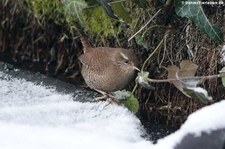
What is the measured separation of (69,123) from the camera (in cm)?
335

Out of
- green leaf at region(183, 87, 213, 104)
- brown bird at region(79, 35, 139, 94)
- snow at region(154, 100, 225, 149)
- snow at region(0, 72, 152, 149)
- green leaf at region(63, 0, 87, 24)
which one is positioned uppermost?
green leaf at region(63, 0, 87, 24)

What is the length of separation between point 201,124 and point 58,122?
1.03m

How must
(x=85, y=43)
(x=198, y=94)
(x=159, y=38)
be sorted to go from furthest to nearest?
(x=85, y=43) < (x=159, y=38) < (x=198, y=94)

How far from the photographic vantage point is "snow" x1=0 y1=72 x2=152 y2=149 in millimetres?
2988

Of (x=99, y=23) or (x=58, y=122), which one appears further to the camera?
(x=99, y=23)

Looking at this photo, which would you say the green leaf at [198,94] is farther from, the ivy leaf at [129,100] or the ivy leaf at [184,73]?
the ivy leaf at [129,100]

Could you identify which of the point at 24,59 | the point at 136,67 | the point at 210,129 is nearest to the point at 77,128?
the point at 136,67

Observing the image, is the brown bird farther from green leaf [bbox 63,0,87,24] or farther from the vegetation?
green leaf [bbox 63,0,87,24]

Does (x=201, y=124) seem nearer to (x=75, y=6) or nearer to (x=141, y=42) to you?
(x=141, y=42)

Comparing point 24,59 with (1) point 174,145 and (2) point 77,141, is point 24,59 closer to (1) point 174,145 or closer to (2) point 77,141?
(2) point 77,141

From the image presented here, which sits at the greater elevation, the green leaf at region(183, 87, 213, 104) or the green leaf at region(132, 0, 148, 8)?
the green leaf at region(132, 0, 148, 8)

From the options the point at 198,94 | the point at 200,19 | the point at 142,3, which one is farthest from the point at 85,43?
the point at 198,94

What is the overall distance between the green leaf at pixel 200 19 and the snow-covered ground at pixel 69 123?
0.61 meters

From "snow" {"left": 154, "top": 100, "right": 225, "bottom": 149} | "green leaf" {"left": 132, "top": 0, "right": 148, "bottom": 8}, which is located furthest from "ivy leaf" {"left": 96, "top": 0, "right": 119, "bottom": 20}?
"snow" {"left": 154, "top": 100, "right": 225, "bottom": 149}
